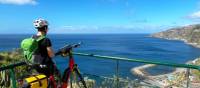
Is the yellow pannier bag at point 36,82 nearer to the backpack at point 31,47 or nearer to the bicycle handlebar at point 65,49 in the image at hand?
the backpack at point 31,47

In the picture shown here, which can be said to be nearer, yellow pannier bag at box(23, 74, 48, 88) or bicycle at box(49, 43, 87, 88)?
yellow pannier bag at box(23, 74, 48, 88)

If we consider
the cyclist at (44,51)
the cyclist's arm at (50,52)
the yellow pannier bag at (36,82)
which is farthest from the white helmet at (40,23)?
the yellow pannier bag at (36,82)

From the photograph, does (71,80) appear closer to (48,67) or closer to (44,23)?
(48,67)

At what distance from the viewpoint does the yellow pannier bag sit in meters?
4.59

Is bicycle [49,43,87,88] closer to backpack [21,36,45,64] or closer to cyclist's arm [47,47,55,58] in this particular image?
cyclist's arm [47,47,55,58]

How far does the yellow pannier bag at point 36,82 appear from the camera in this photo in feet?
15.0

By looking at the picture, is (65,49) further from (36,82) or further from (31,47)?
(36,82)

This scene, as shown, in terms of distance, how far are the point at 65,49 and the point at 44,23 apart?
549mm

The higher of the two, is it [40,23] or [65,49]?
[40,23]

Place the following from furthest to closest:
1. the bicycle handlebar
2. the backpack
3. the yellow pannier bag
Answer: the bicycle handlebar
the backpack
the yellow pannier bag

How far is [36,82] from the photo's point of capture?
4.68 meters

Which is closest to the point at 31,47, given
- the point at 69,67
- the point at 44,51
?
the point at 44,51

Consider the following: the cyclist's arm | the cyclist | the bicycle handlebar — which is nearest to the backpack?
the cyclist

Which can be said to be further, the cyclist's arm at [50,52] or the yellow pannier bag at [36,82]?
the cyclist's arm at [50,52]
